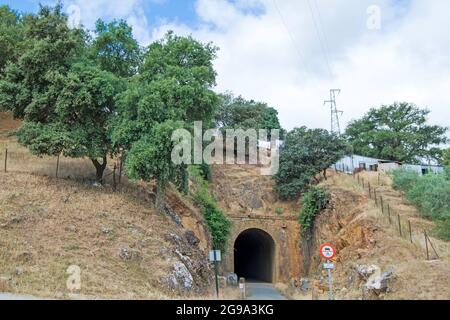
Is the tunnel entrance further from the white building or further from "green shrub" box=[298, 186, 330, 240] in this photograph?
the white building

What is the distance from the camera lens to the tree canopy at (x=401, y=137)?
4597cm

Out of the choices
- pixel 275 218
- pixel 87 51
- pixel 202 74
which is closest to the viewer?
pixel 202 74

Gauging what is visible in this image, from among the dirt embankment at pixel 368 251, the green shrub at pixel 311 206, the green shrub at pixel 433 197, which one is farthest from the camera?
the green shrub at pixel 311 206

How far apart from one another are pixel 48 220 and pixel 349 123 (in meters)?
39.7

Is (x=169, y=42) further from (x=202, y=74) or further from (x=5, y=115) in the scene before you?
(x=5, y=115)

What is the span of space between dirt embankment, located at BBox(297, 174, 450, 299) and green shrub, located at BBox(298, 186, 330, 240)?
0.57m

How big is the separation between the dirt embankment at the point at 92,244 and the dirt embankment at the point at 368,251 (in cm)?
659

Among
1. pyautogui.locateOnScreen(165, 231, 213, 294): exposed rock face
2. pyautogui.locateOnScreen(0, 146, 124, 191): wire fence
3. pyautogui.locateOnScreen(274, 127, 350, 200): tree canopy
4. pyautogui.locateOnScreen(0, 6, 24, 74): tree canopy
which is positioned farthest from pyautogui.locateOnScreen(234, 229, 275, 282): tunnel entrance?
pyautogui.locateOnScreen(0, 6, 24, 74): tree canopy

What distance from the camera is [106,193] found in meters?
24.0

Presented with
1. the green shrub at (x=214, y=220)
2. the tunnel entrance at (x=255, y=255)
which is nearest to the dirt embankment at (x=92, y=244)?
the green shrub at (x=214, y=220)

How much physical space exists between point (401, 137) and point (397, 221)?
77.1ft

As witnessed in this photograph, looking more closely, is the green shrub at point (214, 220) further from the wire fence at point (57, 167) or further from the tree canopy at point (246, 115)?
the tree canopy at point (246, 115)

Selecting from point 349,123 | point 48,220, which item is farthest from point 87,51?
point 349,123

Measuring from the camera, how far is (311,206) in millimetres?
32219
